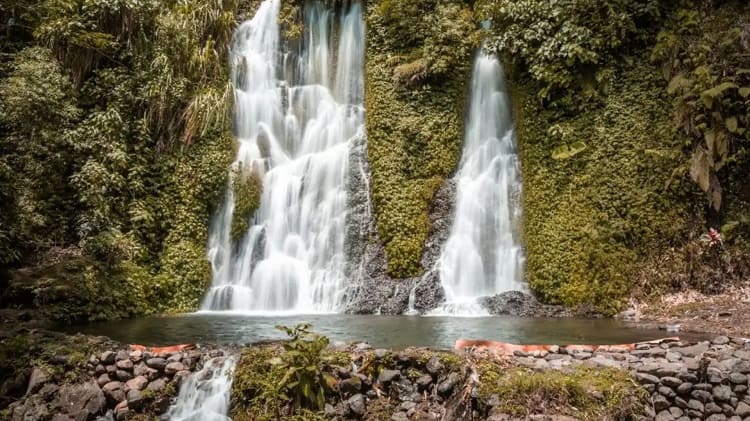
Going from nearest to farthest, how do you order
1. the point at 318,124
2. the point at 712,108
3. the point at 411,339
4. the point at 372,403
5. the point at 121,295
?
the point at 372,403 < the point at 411,339 < the point at 712,108 < the point at 121,295 < the point at 318,124

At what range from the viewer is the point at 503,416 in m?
5.15

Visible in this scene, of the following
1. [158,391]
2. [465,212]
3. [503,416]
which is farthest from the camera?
[465,212]

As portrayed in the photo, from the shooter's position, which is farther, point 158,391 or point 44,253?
point 44,253

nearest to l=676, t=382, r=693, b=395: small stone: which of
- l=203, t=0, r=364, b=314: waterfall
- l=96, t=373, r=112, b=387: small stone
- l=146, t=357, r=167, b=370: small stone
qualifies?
l=146, t=357, r=167, b=370: small stone

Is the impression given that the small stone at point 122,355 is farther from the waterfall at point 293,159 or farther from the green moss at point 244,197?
the green moss at point 244,197

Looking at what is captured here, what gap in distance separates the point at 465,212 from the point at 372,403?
765 cm

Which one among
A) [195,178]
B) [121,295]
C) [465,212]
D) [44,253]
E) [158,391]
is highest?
[195,178]

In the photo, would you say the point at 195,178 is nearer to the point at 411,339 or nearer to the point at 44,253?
the point at 44,253

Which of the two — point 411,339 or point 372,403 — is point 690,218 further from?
point 372,403

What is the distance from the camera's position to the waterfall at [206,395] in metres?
6.31

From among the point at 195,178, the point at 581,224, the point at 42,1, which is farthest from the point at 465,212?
the point at 42,1

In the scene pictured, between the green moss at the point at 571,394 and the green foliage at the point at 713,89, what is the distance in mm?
6281

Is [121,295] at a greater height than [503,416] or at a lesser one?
greater

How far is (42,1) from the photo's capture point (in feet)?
43.7
